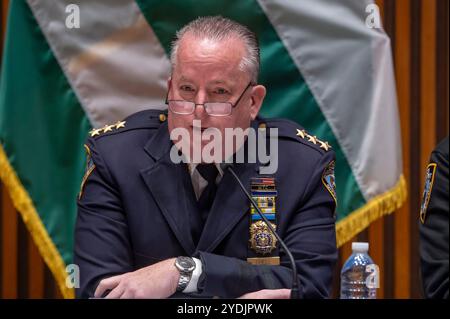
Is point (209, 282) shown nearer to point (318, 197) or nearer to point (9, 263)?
point (318, 197)

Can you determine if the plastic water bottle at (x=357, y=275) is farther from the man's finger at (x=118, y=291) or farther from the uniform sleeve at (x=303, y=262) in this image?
the man's finger at (x=118, y=291)

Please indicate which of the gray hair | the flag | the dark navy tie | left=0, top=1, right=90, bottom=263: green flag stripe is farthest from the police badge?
left=0, top=1, right=90, bottom=263: green flag stripe

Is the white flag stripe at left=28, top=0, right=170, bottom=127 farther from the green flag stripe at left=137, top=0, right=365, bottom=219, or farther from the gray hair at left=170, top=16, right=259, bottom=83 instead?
the gray hair at left=170, top=16, right=259, bottom=83

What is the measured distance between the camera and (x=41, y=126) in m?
2.80

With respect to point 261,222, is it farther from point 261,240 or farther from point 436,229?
point 436,229

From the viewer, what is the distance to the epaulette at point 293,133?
227 cm

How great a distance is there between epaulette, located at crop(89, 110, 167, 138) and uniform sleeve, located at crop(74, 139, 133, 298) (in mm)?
87

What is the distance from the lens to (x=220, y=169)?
7.04 feet

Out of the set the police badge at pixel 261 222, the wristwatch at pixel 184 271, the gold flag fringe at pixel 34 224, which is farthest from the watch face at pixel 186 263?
the gold flag fringe at pixel 34 224

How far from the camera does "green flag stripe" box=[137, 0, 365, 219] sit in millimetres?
2812

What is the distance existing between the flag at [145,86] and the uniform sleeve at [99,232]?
27.1 inches

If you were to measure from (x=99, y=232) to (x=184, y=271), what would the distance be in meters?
0.33
